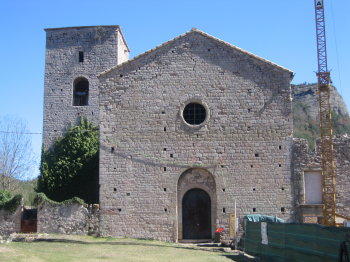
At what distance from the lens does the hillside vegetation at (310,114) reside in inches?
3279

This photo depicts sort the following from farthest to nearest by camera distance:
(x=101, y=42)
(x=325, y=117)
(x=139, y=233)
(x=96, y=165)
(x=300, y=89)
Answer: (x=300, y=89) → (x=325, y=117) → (x=101, y=42) → (x=96, y=165) → (x=139, y=233)

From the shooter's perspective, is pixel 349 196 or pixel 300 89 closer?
pixel 349 196

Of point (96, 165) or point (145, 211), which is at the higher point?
point (96, 165)

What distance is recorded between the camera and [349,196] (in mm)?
19859

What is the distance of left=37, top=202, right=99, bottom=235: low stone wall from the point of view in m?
19.9

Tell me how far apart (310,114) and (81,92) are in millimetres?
69894

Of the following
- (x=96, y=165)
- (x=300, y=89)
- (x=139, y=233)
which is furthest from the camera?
(x=300, y=89)

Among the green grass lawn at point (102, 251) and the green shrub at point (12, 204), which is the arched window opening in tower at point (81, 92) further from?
the green grass lawn at point (102, 251)

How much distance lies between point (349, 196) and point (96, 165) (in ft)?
40.3

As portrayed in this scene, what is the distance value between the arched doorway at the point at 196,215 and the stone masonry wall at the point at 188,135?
0.41m

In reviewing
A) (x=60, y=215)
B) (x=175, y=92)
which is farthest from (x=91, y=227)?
(x=175, y=92)

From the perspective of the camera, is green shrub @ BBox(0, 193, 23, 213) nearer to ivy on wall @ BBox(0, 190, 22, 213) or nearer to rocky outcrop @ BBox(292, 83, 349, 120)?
ivy on wall @ BBox(0, 190, 22, 213)

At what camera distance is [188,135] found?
20062 mm

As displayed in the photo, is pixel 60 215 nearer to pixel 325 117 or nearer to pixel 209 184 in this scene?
pixel 209 184
